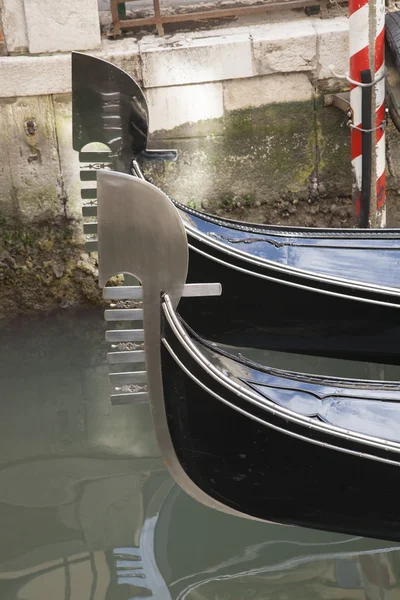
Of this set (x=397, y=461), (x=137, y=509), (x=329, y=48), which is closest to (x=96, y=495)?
(x=137, y=509)

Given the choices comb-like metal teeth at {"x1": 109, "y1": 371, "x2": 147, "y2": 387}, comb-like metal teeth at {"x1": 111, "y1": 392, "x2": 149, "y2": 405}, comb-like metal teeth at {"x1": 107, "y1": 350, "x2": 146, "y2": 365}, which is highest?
comb-like metal teeth at {"x1": 107, "y1": 350, "x2": 146, "y2": 365}

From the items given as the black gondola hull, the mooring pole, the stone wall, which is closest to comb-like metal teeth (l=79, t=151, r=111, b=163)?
the black gondola hull

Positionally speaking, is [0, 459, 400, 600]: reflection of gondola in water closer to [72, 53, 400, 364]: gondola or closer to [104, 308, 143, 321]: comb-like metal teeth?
[72, 53, 400, 364]: gondola

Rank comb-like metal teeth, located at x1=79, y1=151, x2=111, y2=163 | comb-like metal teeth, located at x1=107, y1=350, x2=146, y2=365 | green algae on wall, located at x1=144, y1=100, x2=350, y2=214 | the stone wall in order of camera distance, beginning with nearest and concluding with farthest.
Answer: comb-like metal teeth, located at x1=107, y1=350, x2=146, y2=365 < comb-like metal teeth, located at x1=79, y1=151, x2=111, y2=163 < the stone wall < green algae on wall, located at x1=144, y1=100, x2=350, y2=214

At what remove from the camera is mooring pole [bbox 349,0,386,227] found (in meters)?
2.87

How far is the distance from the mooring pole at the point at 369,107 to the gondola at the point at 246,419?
1.26 m

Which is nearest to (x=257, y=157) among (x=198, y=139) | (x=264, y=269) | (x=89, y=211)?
(x=198, y=139)

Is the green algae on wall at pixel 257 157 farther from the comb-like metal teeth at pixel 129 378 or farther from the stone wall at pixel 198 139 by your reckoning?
the comb-like metal teeth at pixel 129 378

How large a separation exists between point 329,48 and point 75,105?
1107 mm

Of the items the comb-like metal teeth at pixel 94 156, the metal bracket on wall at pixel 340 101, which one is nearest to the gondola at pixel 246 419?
the comb-like metal teeth at pixel 94 156

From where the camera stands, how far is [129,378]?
177 cm

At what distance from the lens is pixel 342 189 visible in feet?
10.8

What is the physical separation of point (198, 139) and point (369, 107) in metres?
0.60

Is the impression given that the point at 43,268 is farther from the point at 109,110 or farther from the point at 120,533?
the point at 120,533
